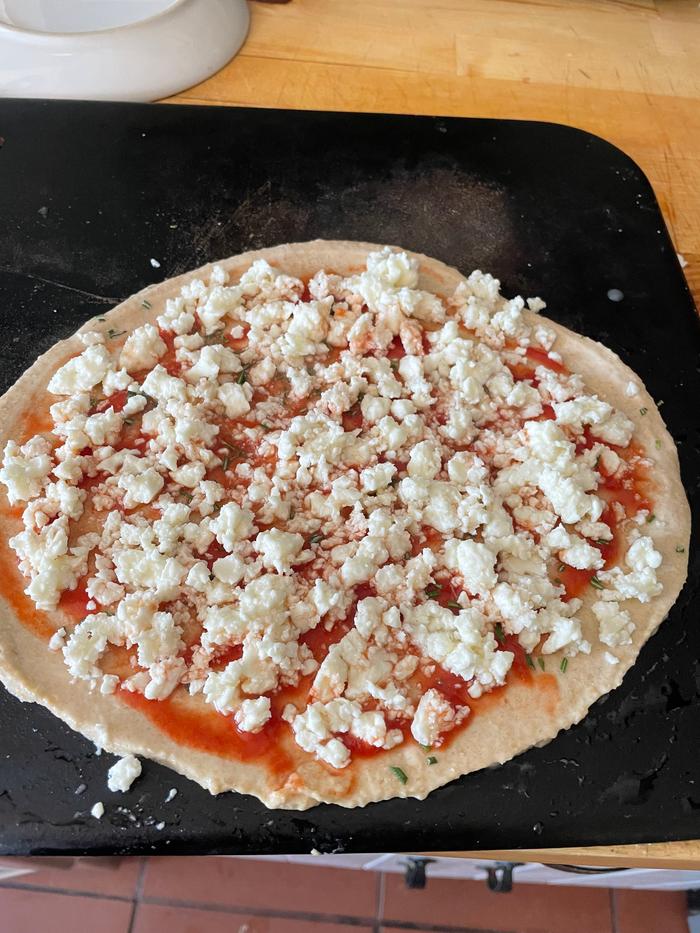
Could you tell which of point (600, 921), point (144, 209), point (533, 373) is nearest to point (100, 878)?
point (600, 921)

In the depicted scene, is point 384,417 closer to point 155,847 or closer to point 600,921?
point 155,847

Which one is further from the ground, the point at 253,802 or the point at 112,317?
the point at 112,317

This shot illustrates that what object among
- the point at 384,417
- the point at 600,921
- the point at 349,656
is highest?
the point at 384,417

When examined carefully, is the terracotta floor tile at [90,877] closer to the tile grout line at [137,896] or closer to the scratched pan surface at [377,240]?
the tile grout line at [137,896]

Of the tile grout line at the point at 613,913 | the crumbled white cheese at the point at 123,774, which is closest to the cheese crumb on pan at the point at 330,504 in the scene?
the crumbled white cheese at the point at 123,774

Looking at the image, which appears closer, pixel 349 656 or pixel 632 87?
pixel 349 656

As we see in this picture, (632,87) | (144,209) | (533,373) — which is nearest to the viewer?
(533,373)

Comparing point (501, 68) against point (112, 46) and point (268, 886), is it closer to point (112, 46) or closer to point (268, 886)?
point (112, 46)
